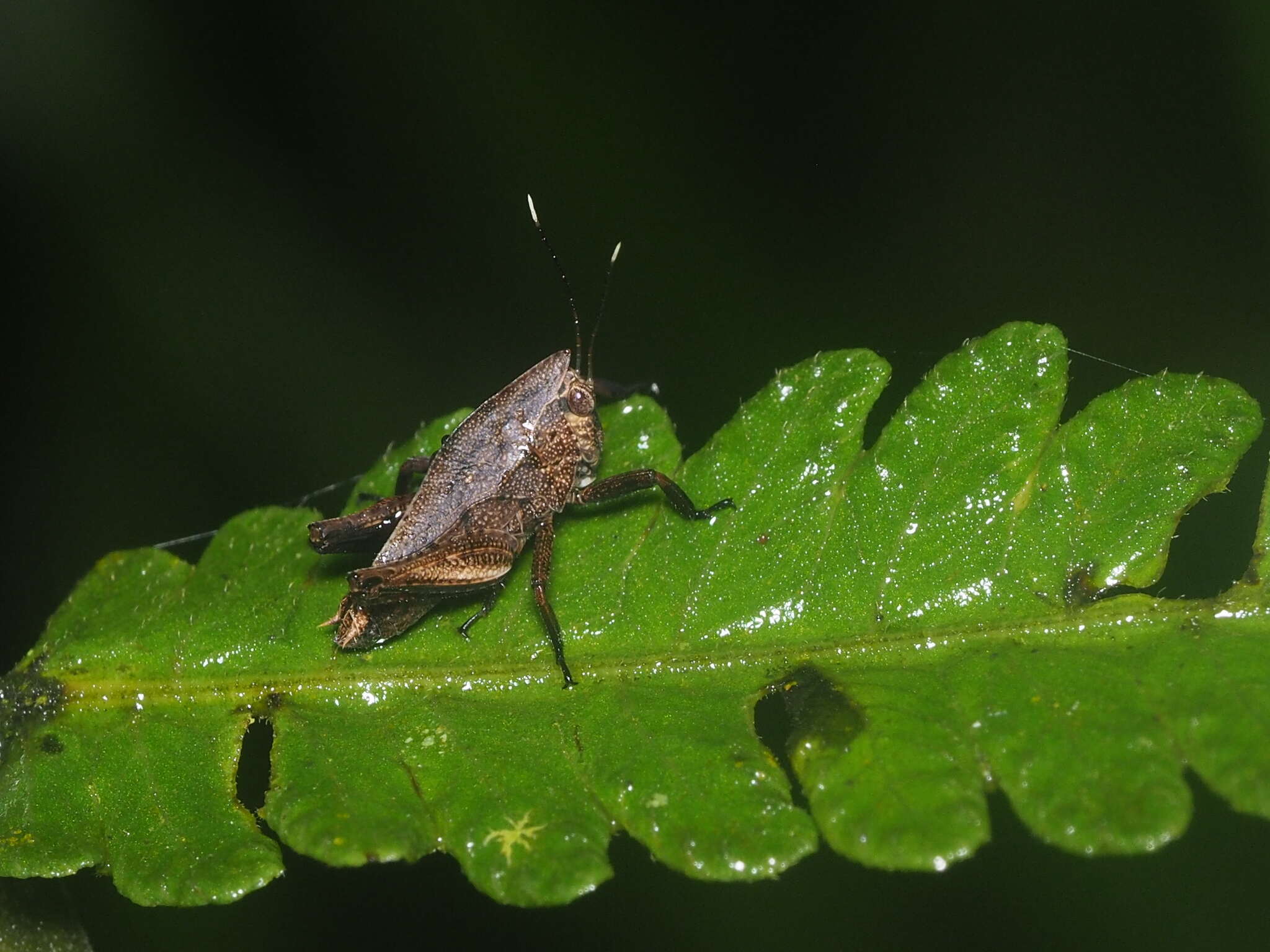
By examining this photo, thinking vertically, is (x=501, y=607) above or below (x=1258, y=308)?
above

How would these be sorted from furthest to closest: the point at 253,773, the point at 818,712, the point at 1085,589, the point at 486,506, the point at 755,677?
the point at 486,506
the point at 253,773
the point at 755,677
the point at 1085,589
the point at 818,712

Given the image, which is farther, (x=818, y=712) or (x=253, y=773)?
(x=253, y=773)

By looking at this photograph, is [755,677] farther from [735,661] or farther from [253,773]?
[253,773]

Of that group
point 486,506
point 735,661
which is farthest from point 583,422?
point 735,661

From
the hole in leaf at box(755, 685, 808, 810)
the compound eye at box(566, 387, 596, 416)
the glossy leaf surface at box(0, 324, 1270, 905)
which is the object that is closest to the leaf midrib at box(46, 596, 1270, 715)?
the glossy leaf surface at box(0, 324, 1270, 905)

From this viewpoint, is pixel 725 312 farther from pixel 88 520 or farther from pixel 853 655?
pixel 88 520

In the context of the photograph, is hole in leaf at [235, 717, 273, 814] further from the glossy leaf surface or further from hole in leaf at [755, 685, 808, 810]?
hole in leaf at [755, 685, 808, 810]

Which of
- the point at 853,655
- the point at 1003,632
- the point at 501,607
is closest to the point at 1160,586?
the point at 1003,632
